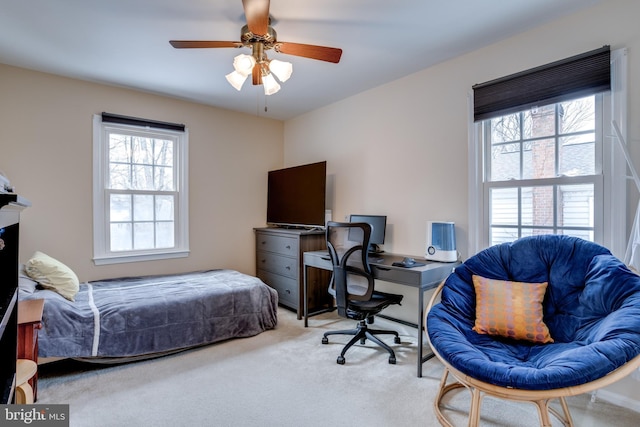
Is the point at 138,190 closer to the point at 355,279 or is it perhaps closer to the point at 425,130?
the point at 355,279

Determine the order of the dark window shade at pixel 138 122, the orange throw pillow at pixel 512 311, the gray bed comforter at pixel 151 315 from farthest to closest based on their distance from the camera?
the dark window shade at pixel 138 122 → the gray bed comforter at pixel 151 315 → the orange throw pillow at pixel 512 311

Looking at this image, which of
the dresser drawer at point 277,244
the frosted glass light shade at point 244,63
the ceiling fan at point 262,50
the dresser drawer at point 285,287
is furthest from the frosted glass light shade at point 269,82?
the dresser drawer at point 285,287

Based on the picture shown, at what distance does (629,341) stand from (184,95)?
4.11 meters

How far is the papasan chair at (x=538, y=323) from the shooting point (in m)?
1.39

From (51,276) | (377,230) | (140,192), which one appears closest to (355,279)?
(377,230)

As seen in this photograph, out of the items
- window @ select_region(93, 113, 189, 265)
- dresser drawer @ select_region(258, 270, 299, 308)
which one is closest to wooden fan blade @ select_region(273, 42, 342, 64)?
window @ select_region(93, 113, 189, 265)

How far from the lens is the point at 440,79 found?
2.97 meters

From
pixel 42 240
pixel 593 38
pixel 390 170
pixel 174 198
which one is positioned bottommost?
pixel 42 240

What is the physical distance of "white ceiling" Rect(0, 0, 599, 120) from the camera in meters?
2.12

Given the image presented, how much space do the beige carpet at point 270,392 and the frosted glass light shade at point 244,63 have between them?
207 cm

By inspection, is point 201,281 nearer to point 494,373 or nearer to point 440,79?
point 494,373

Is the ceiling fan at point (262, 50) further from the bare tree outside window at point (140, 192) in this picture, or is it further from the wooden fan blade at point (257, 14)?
the bare tree outside window at point (140, 192)

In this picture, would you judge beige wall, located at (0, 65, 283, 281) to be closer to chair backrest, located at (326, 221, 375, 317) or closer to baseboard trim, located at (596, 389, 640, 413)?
chair backrest, located at (326, 221, 375, 317)

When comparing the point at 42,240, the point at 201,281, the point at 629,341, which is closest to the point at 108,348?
the point at 201,281
